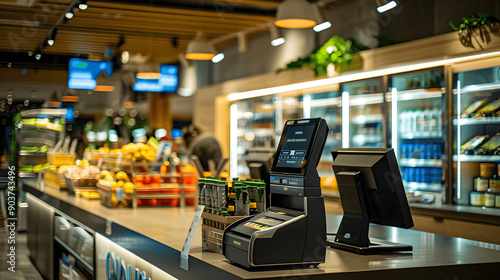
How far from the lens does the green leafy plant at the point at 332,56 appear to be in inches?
240

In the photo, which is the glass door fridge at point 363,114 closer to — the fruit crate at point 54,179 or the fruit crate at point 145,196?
the fruit crate at point 145,196

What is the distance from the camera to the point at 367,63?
5.85 metres

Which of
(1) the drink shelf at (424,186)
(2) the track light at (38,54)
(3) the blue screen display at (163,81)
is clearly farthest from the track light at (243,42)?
(2) the track light at (38,54)

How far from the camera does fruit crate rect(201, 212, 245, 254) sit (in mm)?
2492

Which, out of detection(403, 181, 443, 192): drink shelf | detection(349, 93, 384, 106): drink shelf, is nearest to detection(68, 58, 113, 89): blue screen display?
detection(349, 93, 384, 106): drink shelf

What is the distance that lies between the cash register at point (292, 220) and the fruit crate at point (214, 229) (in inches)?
3.5

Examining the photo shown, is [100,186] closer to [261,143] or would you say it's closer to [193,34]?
[261,143]

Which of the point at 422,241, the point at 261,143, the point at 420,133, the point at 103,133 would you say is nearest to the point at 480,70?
the point at 420,133

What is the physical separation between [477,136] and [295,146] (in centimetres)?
297

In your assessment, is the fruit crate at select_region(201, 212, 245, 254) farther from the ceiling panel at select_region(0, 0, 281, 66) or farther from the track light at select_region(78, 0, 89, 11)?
the track light at select_region(78, 0, 89, 11)

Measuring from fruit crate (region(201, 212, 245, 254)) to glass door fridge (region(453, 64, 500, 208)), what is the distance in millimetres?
2939

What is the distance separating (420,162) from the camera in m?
5.47

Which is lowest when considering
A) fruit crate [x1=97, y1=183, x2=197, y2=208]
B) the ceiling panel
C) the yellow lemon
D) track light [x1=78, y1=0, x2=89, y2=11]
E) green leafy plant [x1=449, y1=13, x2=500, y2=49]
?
fruit crate [x1=97, y1=183, x2=197, y2=208]

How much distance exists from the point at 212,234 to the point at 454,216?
9.19ft
